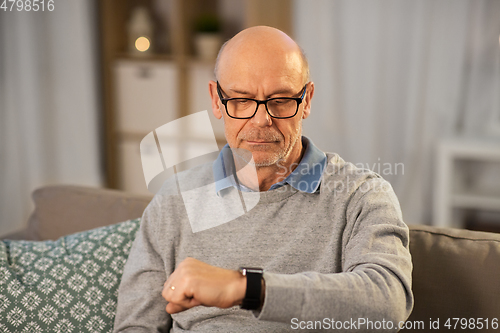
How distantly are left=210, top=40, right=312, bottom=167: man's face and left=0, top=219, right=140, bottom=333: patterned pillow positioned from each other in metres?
0.43

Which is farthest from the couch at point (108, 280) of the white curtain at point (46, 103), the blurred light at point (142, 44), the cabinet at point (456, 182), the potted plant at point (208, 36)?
the blurred light at point (142, 44)

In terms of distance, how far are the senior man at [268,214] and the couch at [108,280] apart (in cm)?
8

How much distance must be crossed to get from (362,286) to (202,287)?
265 millimetres

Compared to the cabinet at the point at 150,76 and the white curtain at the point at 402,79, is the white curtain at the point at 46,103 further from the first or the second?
the white curtain at the point at 402,79

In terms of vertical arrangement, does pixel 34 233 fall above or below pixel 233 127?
below

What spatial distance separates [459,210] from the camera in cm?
276

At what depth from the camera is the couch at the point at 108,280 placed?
1117 mm

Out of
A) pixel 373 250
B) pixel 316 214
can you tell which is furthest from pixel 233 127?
pixel 373 250

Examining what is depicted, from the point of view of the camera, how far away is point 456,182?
2.67 m

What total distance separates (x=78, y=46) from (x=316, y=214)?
7.95 ft

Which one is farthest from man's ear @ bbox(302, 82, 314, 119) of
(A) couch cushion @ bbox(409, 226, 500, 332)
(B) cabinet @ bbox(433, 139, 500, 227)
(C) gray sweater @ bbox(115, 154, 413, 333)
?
(B) cabinet @ bbox(433, 139, 500, 227)

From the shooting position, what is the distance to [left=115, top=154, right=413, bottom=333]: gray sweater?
35.9 inches

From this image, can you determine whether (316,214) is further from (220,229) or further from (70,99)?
(70,99)

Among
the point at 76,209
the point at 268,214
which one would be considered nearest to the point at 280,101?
the point at 268,214
